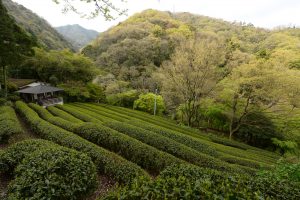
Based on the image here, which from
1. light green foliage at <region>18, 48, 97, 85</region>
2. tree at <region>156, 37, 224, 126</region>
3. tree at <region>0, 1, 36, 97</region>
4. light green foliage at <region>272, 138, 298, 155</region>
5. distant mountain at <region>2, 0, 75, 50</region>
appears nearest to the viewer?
tree at <region>0, 1, 36, 97</region>

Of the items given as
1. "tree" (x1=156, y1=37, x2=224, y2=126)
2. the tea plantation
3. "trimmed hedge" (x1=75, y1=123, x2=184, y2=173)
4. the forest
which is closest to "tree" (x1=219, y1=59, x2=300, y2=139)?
the forest

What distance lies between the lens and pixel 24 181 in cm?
552

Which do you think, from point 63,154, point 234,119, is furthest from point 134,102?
point 63,154

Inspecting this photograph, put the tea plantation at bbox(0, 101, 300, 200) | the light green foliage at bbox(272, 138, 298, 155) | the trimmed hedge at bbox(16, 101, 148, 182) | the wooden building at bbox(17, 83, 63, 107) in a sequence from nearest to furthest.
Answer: the tea plantation at bbox(0, 101, 300, 200) → the trimmed hedge at bbox(16, 101, 148, 182) → the light green foliage at bbox(272, 138, 298, 155) → the wooden building at bbox(17, 83, 63, 107)

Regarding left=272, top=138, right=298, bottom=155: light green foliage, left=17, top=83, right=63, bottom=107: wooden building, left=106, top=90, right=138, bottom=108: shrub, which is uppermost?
left=17, top=83, right=63, bottom=107: wooden building

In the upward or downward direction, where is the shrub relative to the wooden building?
downward

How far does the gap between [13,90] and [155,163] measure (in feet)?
84.9

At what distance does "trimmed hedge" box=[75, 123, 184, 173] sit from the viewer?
30.7 ft

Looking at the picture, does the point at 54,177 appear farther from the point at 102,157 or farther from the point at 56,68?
the point at 56,68

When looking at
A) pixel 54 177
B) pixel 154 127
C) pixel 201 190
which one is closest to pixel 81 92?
pixel 154 127

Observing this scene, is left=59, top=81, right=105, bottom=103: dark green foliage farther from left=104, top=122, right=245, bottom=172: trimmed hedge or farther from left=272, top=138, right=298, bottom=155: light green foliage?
left=272, top=138, right=298, bottom=155: light green foliage

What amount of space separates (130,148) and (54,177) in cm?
484

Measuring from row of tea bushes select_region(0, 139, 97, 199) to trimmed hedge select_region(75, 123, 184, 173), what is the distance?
3.29 m

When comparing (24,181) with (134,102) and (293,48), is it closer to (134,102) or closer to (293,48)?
(134,102)
